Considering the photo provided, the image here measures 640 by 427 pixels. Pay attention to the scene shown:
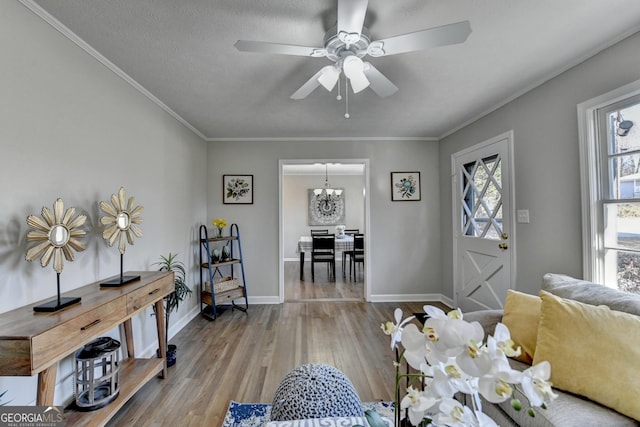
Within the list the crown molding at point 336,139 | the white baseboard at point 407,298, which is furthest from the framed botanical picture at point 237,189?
the white baseboard at point 407,298

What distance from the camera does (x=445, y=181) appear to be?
4.02 m

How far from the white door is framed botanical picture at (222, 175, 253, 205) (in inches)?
112

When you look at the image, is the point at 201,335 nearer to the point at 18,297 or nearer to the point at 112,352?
the point at 112,352

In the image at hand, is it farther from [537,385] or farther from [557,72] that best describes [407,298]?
[537,385]

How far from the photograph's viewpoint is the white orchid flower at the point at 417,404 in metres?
0.54

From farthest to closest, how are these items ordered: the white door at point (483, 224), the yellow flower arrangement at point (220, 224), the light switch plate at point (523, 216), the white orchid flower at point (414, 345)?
1. the yellow flower arrangement at point (220, 224)
2. the white door at point (483, 224)
3. the light switch plate at point (523, 216)
4. the white orchid flower at point (414, 345)

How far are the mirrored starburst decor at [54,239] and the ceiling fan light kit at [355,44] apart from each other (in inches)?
50.3

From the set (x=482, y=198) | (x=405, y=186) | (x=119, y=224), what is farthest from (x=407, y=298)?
(x=119, y=224)

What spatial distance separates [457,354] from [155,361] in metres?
2.31

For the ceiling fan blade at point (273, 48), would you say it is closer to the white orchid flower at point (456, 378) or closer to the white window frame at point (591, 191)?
the white orchid flower at point (456, 378)

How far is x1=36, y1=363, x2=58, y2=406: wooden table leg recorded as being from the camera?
119cm

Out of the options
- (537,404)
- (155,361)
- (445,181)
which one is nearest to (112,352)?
(155,361)

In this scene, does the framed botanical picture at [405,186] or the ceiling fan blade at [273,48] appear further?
the framed botanical picture at [405,186]

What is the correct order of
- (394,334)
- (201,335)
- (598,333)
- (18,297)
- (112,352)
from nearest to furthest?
1. (394,334)
2. (598,333)
3. (18,297)
4. (112,352)
5. (201,335)
